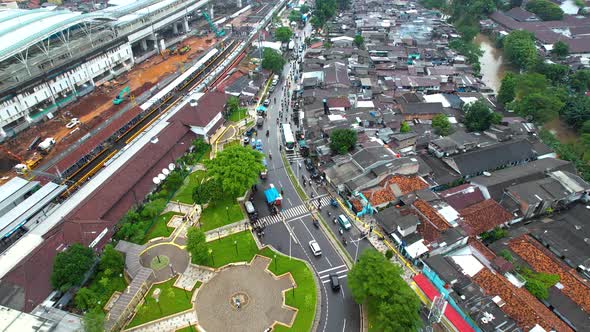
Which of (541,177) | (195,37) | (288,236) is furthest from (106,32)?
(541,177)

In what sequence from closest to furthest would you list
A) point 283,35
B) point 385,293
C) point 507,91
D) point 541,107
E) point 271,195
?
point 385,293 → point 271,195 → point 541,107 → point 507,91 → point 283,35

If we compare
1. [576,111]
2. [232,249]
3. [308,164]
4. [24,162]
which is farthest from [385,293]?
[576,111]

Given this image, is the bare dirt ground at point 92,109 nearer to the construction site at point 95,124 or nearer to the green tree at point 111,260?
the construction site at point 95,124

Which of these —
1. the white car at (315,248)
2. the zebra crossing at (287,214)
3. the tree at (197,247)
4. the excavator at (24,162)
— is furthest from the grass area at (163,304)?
the excavator at (24,162)

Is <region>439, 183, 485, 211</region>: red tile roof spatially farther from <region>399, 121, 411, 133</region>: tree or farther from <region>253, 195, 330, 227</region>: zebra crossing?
<region>253, 195, 330, 227</region>: zebra crossing

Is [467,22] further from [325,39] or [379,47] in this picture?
[325,39]

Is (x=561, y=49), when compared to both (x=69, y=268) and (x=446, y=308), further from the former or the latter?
(x=69, y=268)
